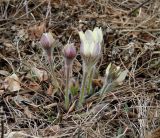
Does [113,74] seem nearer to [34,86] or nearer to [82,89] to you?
[82,89]

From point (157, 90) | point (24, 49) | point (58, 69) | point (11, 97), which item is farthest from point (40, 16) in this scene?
point (157, 90)

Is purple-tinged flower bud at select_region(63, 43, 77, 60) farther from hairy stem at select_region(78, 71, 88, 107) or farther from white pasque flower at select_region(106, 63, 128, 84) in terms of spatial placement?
white pasque flower at select_region(106, 63, 128, 84)

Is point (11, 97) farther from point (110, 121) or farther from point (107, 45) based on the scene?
point (107, 45)

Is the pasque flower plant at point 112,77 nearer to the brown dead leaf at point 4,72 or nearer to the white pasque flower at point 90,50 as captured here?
the white pasque flower at point 90,50

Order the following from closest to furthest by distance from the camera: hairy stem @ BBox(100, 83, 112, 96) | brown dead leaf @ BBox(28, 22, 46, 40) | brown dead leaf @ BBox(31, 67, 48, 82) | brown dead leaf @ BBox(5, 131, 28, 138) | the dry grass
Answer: brown dead leaf @ BBox(5, 131, 28, 138), the dry grass, hairy stem @ BBox(100, 83, 112, 96), brown dead leaf @ BBox(31, 67, 48, 82), brown dead leaf @ BBox(28, 22, 46, 40)

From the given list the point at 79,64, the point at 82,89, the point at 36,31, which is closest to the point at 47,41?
the point at 82,89

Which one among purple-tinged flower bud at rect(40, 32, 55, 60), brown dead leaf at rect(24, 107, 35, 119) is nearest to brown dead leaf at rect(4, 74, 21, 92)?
brown dead leaf at rect(24, 107, 35, 119)
